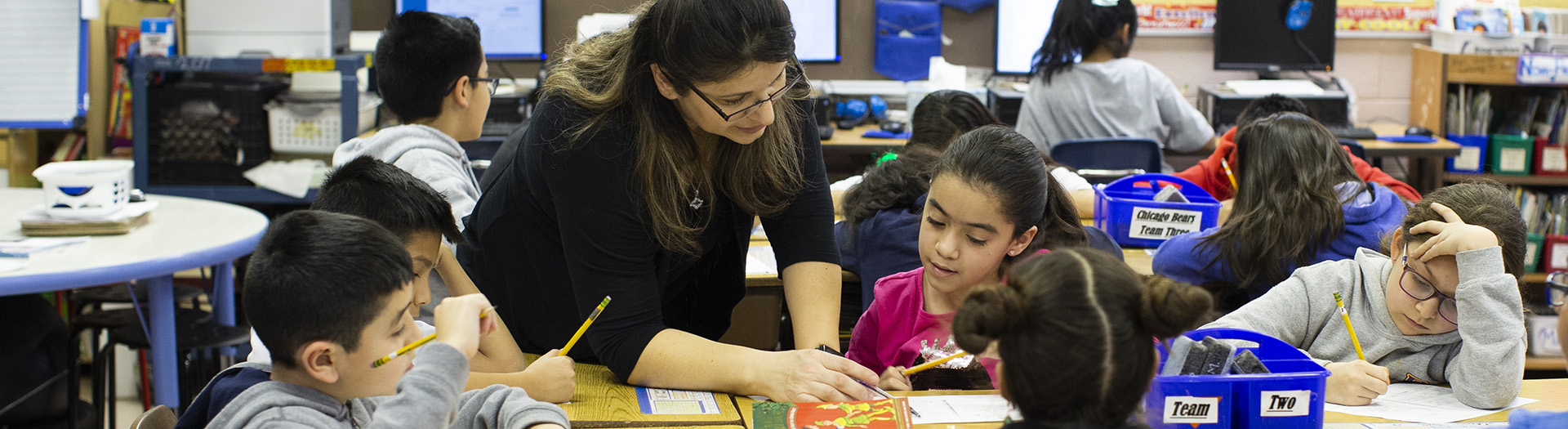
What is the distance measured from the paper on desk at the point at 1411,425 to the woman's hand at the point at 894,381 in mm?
491

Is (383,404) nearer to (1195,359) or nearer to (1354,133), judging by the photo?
(1195,359)

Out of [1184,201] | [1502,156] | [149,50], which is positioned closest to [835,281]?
[1184,201]

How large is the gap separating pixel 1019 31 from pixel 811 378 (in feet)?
10.5

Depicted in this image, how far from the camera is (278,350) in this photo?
113 cm

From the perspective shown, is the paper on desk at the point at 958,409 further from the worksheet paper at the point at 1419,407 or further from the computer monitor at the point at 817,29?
the computer monitor at the point at 817,29

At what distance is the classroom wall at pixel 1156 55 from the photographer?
438cm

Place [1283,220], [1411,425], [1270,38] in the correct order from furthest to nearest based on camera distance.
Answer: [1270,38] < [1283,220] < [1411,425]

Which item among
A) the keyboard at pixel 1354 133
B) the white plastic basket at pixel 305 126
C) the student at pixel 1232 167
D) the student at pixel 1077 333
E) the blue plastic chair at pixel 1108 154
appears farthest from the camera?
the keyboard at pixel 1354 133

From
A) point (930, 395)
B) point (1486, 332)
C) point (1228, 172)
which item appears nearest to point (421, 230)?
point (930, 395)

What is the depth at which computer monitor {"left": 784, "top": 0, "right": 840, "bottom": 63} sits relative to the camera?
424cm

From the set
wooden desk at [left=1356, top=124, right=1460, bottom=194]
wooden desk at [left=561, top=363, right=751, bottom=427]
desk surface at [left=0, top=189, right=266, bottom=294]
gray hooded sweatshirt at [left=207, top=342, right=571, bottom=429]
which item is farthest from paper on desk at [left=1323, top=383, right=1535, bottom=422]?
wooden desk at [left=1356, top=124, right=1460, bottom=194]

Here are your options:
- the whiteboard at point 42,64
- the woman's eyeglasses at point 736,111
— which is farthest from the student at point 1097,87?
the whiteboard at point 42,64

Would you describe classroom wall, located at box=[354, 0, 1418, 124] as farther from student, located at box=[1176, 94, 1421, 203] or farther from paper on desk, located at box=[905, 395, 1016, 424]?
paper on desk, located at box=[905, 395, 1016, 424]

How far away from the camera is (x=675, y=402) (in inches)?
54.6
